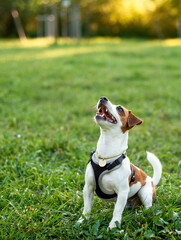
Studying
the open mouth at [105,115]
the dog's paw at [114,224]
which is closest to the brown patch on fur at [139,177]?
the dog's paw at [114,224]

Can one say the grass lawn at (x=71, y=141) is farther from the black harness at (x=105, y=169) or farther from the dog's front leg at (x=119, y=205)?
the black harness at (x=105, y=169)

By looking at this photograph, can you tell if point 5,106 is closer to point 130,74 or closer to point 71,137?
point 71,137

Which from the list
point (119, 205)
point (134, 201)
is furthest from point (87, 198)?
point (134, 201)

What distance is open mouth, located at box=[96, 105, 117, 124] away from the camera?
241 cm

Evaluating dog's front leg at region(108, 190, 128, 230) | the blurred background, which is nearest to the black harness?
dog's front leg at region(108, 190, 128, 230)

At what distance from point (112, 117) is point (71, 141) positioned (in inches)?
80.1

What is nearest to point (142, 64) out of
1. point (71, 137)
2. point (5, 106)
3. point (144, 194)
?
point (5, 106)

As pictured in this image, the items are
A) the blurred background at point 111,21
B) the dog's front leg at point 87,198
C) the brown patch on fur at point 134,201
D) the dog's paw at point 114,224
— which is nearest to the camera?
the dog's paw at point 114,224

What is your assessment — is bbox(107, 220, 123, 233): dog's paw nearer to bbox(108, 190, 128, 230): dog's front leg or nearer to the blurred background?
bbox(108, 190, 128, 230): dog's front leg

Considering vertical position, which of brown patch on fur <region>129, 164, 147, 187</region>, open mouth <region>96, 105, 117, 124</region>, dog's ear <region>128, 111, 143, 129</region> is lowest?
brown patch on fur <region>129, 164, 147, 187</region>

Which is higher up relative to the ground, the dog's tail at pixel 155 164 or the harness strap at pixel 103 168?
the harness strap at pixel 103 168

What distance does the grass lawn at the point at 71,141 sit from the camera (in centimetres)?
264

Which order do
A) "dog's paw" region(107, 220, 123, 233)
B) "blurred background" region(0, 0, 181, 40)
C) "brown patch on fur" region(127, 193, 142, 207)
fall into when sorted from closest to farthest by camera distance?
"dog's paw" region(107, 220, 123, 233) → "brown patch on fur" region(127, 193, 142, 207) → "blurred background" region(0, 0, 181, 40)

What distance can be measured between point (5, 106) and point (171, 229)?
190 inches
